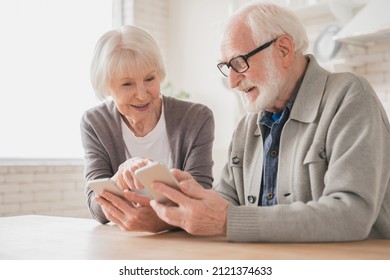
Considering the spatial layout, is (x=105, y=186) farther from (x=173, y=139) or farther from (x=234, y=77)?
(x=173, y=139)

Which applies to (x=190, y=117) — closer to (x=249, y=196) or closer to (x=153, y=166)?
(x=249, y=196)

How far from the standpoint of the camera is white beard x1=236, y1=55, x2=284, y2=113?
5.62 ft

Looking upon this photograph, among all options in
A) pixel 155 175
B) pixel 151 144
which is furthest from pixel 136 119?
pixel 155 175

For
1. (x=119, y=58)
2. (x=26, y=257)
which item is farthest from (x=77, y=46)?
(x=26, y=257)

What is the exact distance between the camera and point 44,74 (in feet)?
14.5

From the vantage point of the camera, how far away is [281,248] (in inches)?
50.2

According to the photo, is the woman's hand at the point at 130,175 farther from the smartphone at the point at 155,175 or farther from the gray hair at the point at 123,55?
the gray hair at the point at 123,55

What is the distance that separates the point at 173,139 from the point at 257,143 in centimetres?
49

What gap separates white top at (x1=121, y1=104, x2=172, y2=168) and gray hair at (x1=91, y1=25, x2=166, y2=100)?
0.23 metres

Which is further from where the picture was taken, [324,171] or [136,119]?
[136,119]

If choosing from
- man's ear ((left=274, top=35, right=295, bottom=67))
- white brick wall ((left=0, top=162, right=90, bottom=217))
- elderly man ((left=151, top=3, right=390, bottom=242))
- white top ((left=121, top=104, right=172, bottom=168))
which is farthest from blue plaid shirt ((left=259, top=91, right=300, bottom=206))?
white brick wall ((left=0, top=162, right=90, bottom=217))

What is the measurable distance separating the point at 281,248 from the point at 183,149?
38.8 inches

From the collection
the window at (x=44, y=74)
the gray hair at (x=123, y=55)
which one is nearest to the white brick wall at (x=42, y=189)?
the window at (x=44, y=74)

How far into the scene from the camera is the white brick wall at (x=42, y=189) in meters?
4.06
